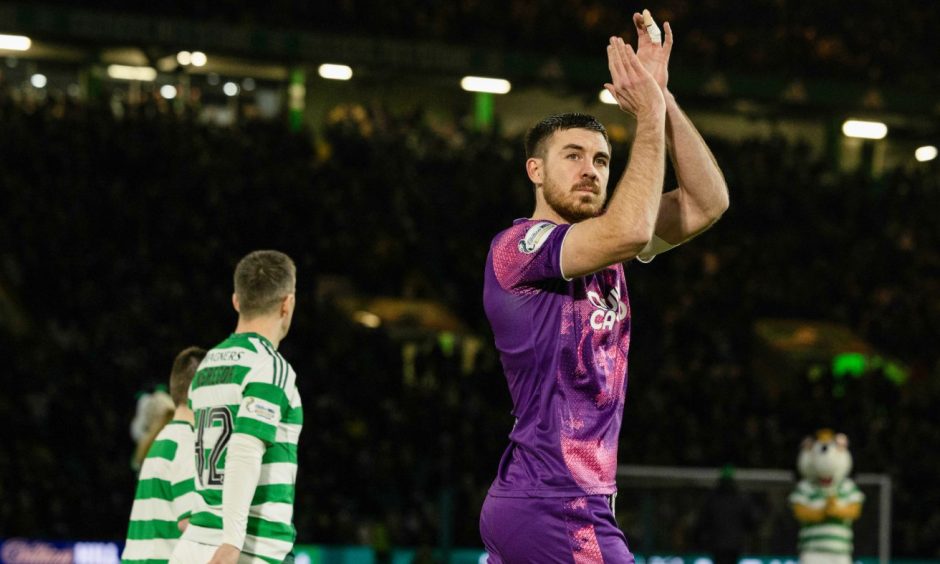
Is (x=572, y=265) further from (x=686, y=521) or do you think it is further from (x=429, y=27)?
(x=429, y=27)

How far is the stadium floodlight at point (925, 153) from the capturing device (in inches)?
1241

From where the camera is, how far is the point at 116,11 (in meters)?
24.1

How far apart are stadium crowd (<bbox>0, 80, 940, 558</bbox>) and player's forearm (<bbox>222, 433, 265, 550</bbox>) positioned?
10.4 m

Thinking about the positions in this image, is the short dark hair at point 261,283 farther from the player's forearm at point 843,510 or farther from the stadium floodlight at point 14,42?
the stadium floodlight at point 14,42

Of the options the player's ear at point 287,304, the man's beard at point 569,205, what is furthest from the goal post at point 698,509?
the man's beard at point 569,205

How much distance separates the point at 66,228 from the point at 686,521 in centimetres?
928

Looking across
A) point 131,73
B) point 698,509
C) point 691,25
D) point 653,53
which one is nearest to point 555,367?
point 653,53

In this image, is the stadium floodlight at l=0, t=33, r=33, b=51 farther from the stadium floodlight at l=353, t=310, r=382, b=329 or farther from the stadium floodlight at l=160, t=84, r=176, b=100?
the stadium floodlight at l=353, t=310, r=382, b=329

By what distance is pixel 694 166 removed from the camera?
13.7 feet

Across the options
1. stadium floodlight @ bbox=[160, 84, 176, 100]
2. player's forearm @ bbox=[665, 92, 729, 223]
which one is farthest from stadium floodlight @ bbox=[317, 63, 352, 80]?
player's forearm @ bbox=[665, 92, 729, 223]

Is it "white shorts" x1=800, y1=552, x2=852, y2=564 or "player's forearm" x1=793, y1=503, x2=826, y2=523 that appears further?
"player's forearm" x1=793, y1=503, x2=826, y2=523

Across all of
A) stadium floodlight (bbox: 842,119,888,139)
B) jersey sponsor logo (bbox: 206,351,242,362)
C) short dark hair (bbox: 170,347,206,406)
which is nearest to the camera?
jersey sponsor logo (bbox: 206,351,242,362)

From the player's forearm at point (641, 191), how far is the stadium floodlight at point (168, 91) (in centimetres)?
2474

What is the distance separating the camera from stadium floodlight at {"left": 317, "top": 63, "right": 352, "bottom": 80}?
27.0 metres
